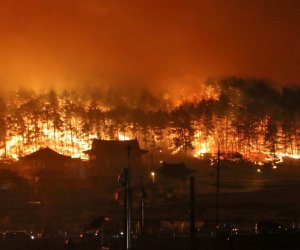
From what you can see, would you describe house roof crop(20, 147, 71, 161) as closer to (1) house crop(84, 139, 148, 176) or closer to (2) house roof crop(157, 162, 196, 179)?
(1) house crop(84, 139, 148, 176)

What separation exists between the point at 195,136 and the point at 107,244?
20946 mm

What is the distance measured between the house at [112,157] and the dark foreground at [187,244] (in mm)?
11526

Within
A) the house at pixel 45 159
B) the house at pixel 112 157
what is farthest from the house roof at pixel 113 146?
the house at pixel 45 159

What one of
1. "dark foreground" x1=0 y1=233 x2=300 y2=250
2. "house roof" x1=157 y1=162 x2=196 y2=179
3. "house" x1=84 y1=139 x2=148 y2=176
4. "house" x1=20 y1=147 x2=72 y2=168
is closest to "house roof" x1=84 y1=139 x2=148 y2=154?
"house" x1=84 y1=139 x2=148 y2=176

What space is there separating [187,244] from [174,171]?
1115 centimetres

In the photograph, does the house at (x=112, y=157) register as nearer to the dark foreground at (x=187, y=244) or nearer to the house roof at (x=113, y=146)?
the house roof at (x=113, y=146)

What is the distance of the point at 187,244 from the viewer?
14219mm

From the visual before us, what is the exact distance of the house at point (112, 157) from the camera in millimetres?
27031

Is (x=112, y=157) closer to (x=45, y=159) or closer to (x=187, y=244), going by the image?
(x=45, y=159)

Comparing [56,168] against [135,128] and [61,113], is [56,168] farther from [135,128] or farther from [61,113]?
[61,113]

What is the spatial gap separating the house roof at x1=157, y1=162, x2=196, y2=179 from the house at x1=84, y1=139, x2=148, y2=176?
4.92 ft

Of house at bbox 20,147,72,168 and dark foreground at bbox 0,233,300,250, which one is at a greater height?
house at bbox 20,147,72,168

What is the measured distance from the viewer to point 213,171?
87.7ft

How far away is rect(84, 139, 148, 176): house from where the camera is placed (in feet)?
88.7
